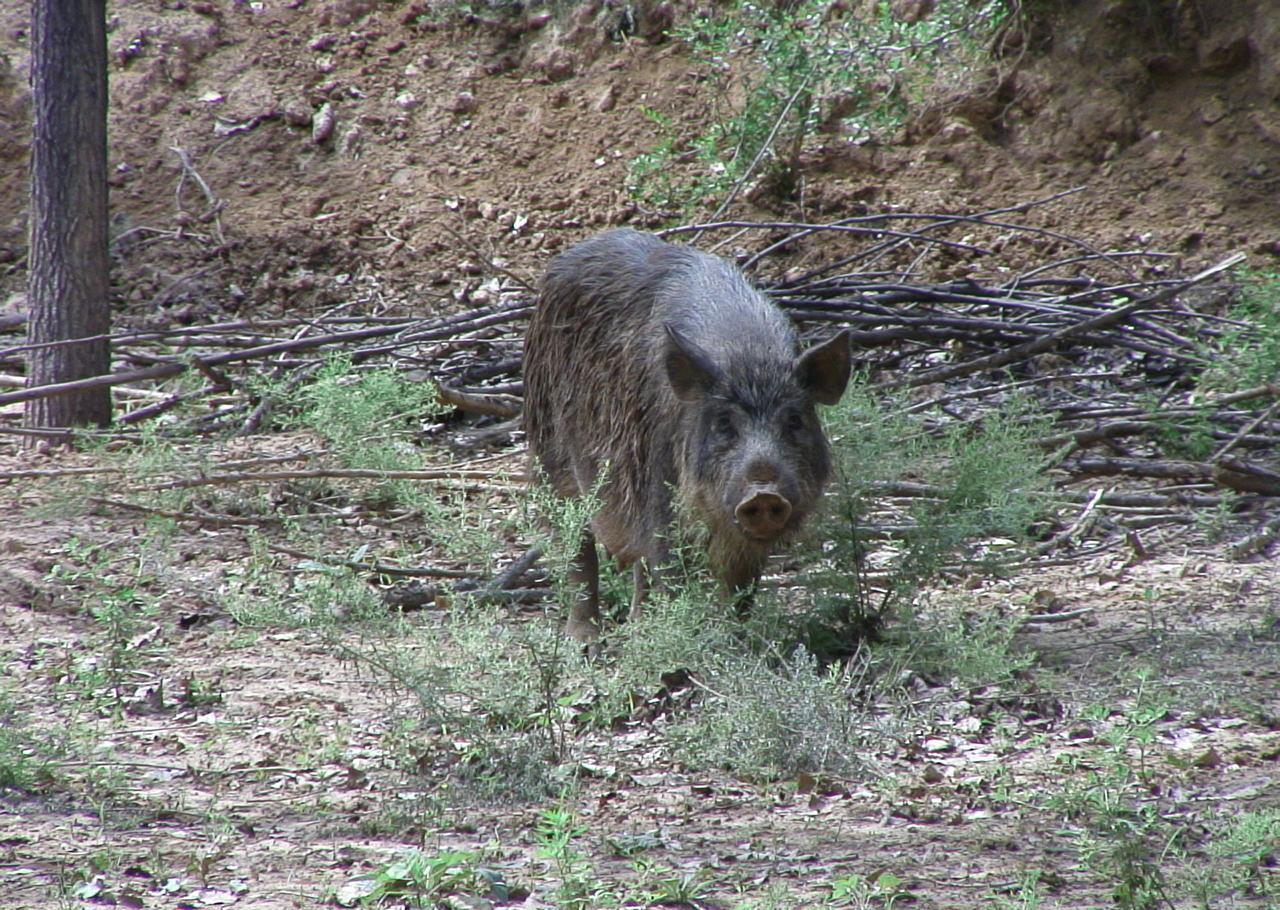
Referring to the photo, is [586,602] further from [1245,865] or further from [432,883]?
[1245,865]

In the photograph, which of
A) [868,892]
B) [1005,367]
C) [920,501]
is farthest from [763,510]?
[1005,367]

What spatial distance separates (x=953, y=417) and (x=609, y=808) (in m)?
4.00

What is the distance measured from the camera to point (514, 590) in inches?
243

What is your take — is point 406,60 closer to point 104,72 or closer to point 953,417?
point 104,72

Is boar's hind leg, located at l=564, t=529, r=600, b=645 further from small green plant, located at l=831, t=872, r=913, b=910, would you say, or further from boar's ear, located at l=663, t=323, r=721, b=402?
small green plant, located at l=831, t=872, r=913, b=910

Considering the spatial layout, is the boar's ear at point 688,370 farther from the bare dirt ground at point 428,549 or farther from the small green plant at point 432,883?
the small green plant at point 432,883

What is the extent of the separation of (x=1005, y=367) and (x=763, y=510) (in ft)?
11.4

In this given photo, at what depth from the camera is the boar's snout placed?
15.5ft

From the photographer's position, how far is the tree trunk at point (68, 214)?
8.31 meters

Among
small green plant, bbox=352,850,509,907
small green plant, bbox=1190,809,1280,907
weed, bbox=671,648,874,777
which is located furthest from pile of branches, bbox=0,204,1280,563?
small green plant, bbox=352,850,509,907

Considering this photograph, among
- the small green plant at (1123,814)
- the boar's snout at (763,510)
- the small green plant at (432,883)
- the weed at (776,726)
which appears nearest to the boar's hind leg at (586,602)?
the boar's snout at (763,510)

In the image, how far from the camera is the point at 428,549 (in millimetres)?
6949

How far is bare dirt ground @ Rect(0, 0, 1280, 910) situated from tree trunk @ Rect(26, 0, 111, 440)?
0.61m

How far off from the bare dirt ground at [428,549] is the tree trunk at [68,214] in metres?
0.61
